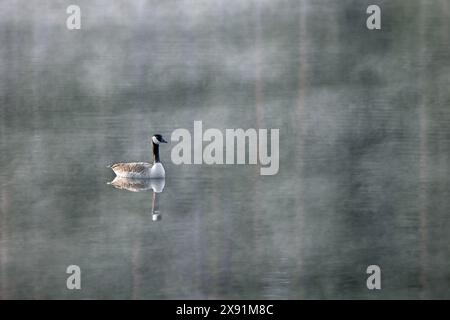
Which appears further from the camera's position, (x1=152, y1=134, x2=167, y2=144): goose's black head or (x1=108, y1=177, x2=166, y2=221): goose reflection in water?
(x1=152, y1=134, x2=167, y2=144): goose's black head

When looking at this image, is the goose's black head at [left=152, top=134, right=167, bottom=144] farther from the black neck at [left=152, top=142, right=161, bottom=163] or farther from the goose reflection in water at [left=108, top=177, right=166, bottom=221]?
the goose reflection in water at [left=108, top=177, right=166, bottom=221]

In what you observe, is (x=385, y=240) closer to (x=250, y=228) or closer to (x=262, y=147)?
(x=250, y=228)

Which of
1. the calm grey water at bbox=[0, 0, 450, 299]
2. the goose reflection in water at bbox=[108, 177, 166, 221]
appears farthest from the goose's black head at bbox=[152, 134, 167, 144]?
the goose reflection in water at bbox=[108, 177, 166, 221]

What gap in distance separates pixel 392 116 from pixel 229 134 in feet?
3.85

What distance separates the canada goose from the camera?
5823 mm

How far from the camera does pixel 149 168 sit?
595 centimetres

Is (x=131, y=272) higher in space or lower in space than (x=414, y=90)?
lower

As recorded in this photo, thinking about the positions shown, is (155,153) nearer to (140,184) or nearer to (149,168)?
(149,168)

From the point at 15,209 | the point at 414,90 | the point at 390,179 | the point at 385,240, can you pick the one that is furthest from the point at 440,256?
the point at 15,209

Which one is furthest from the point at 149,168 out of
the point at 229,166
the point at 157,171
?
the point at 229,166

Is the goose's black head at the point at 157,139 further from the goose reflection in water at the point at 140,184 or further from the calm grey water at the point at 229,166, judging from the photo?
the goose reflection in water at the point at 140,184

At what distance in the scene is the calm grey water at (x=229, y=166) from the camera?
14.3ft

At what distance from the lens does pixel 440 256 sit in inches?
181

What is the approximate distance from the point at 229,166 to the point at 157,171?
0.57 meters
